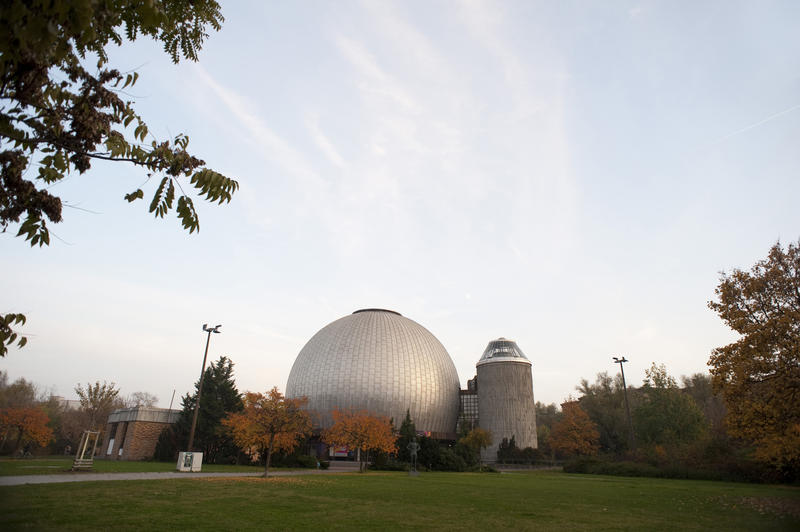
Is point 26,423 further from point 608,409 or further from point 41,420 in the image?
point 608,409

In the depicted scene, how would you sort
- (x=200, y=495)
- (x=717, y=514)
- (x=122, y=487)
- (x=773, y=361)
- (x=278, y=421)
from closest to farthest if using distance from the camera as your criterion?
(x=717, y=514), (x=200, y=495), (x=122, y=487), (x=773, y=361), (x=278, y=421)

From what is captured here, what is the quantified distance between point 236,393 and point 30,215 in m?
44.9

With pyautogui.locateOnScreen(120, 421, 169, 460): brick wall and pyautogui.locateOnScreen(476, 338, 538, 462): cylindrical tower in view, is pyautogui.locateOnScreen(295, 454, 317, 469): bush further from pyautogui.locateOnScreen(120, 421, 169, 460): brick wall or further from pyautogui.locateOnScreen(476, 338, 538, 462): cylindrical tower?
pyautogui.locateOnScreen(476, 338, 538, 462): cylindrical tower

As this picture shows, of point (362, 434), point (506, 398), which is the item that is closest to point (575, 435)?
point (506, 398)

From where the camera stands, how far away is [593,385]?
72.8 metres

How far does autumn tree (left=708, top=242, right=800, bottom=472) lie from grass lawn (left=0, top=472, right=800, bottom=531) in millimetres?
2391

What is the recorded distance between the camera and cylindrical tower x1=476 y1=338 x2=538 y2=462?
51969mm

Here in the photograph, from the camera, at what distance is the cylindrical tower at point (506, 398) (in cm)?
5197

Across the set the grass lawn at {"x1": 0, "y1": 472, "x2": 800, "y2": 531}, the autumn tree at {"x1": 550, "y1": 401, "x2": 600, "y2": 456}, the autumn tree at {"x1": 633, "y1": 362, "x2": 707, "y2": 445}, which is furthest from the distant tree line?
the autumn tree at {"x1": 633, "y1": 362, "x2": 707, "y2": 445}

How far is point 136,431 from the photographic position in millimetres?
38000

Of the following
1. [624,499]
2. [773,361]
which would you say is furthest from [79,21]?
[773,361]

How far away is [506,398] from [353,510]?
45055mm

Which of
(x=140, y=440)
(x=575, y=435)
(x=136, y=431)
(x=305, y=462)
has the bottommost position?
(x=305, y=462)

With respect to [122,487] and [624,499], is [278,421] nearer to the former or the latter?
[122,487]
